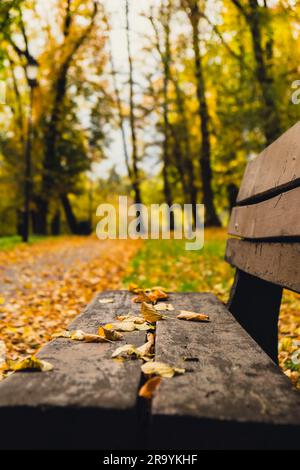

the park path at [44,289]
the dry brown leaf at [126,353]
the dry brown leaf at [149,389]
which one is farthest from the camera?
the park path at [44,289]

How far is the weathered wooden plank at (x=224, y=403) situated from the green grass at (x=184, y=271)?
14.0 ft

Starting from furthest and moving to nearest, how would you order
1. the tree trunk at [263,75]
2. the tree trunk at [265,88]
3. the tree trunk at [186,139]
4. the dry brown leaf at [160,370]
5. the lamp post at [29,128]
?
the tree trunk at [186,139]
the lamp post at [29,128]
the tree trunk at [265,88]
the tree trunk at [263,75]
the dry brown leaf at [160,370]

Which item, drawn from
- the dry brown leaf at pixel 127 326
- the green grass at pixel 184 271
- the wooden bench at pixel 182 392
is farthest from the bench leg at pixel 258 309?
the green grass at pixel 184 271

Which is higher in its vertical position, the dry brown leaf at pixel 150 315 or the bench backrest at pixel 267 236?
the bench backrest at pixel 267 236

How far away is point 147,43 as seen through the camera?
20.8 m

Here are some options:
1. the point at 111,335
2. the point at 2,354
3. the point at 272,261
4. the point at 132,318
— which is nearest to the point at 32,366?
the point at 111,335

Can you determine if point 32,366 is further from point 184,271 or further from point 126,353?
point 184,271

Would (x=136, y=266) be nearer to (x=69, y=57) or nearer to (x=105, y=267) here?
(x=105, y=267)

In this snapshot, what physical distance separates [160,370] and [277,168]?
103 centimetres

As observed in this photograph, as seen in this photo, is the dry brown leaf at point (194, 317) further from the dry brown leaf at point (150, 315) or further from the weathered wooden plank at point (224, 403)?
the weathered wooden plank at point (224, 403)

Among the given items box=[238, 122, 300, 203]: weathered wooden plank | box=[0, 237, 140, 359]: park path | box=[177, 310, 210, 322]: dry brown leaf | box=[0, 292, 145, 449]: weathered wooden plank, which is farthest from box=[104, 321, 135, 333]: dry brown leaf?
box=[0, 237, 140, 359]: park path

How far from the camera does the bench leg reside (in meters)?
2.39

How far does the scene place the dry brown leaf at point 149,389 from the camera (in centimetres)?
106
